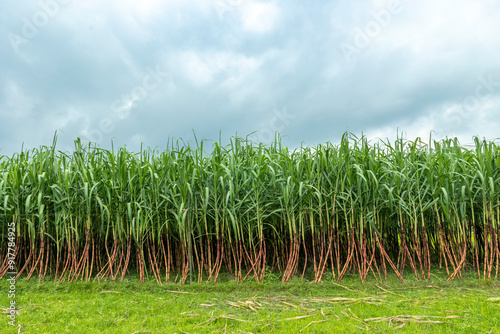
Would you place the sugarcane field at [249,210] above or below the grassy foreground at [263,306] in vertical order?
above

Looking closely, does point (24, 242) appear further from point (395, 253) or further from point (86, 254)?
point (395, 253)

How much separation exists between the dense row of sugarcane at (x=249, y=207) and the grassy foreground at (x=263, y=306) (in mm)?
180

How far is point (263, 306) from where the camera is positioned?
9.04 feet

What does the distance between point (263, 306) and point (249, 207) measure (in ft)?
3.33

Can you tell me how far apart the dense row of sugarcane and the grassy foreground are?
7.1 inches

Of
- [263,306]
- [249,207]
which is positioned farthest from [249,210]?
[263,306]

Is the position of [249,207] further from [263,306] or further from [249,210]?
[263,306]

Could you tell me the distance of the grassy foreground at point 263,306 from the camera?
2303 millimetres

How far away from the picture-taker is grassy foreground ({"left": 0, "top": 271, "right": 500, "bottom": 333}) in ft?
7.55

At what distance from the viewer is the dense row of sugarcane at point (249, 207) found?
11.3 ft

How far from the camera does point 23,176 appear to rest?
12.7ft

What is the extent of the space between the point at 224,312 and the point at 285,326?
1.71 ft

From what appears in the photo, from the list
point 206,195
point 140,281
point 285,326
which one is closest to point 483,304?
point 285,326

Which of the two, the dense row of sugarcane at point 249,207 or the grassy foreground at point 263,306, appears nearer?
the grassy foreground at point 263,306
